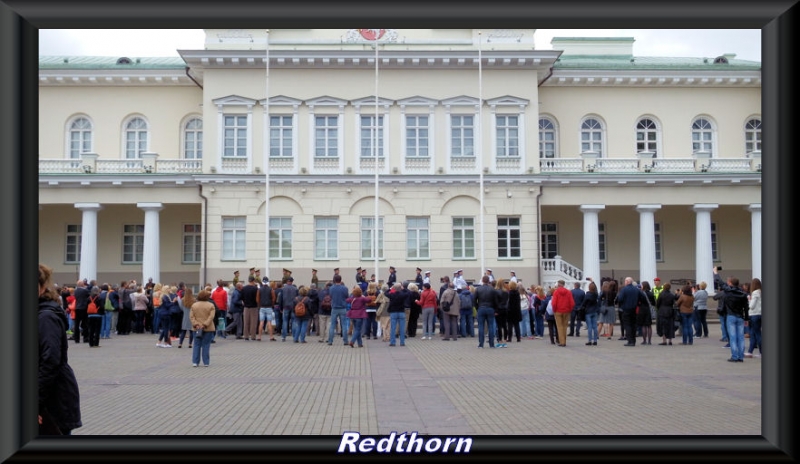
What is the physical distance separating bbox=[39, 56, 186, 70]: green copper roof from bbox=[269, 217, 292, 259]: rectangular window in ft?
32.8

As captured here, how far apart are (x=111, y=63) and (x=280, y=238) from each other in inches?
564

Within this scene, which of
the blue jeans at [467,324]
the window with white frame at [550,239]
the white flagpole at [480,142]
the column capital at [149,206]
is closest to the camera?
the blue jeans at [467,324]

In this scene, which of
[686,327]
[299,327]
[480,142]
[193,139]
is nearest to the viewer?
[686,327]

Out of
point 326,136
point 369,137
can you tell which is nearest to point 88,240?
point 326,136

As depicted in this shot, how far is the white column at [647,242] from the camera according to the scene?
40438mm

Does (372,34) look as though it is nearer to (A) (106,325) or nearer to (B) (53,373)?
(A) (106,325)

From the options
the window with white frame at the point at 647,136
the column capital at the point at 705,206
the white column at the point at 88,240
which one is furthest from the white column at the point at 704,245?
the white column at the point at 88,240

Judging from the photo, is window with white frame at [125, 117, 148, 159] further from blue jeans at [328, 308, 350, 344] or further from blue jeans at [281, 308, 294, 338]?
blue jeans at [328, 308, 350, 344]

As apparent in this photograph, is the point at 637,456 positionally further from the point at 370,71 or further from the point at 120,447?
the point at 370,71

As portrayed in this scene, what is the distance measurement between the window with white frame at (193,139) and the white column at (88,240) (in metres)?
5.74

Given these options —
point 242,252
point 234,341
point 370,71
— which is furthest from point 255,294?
point 370,71

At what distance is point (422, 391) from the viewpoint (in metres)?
13.4

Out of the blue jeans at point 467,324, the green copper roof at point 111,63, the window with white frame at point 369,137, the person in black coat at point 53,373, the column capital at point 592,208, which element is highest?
the green copper roof at point 111,63

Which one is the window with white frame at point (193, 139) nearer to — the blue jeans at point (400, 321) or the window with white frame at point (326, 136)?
the window with white frame at point (326, 136)
